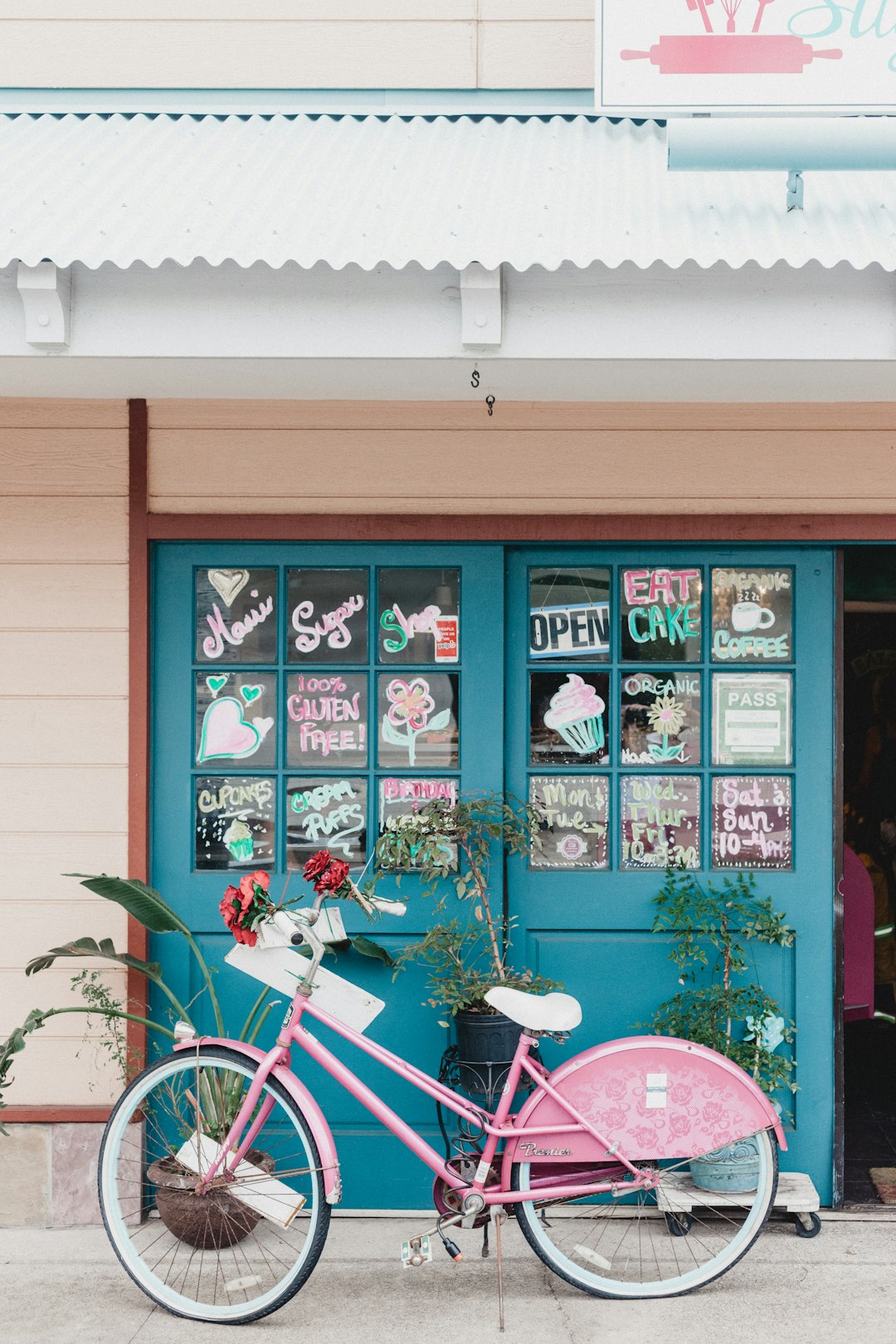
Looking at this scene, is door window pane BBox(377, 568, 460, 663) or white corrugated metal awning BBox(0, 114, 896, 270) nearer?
white corrugated metal awning BBox(0, 114, 896, 270)

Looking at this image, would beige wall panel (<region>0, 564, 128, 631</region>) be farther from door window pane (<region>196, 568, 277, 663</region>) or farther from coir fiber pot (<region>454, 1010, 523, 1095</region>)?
coir fiber pot (<region>454, 1010, 523, 1095</region>)

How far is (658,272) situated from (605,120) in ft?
4.25

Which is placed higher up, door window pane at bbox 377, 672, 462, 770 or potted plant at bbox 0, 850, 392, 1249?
door window pane at bbox 377, 672, 462, 770

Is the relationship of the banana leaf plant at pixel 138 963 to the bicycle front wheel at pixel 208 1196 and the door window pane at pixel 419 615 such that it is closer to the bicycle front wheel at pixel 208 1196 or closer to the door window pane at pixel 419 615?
the bicycle front wheel at pixel 208 1196

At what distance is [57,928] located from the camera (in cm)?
404

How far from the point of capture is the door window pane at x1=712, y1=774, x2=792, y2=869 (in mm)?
4137

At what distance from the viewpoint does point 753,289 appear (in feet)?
10.6

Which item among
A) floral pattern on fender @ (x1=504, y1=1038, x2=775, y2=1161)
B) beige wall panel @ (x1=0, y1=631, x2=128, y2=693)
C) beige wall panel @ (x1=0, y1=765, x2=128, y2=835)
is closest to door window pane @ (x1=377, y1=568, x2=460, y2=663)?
beige wall panel @ (x1=0, y1=631, x2=128, y2=693)

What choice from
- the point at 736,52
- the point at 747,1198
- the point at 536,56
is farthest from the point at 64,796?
the point at 736,52

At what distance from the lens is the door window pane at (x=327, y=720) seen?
4.14 m

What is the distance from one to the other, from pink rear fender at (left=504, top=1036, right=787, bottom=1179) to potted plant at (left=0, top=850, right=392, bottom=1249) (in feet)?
2.69

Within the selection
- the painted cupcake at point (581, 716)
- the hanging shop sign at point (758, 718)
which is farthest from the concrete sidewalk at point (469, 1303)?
the painted cupcake at point (581, 716)

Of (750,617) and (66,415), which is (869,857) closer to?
(750,617)

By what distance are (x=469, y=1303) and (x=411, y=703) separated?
75.6 inches
